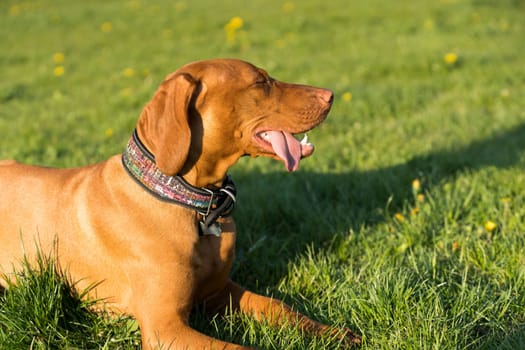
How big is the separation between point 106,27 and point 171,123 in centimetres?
1269

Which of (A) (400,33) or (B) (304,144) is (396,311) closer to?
(B) (304,144)

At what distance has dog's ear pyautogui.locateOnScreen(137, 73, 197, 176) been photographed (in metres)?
2.70

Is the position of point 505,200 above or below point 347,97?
above

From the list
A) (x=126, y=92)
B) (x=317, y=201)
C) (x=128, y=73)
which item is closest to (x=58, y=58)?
(x=128, y=73)

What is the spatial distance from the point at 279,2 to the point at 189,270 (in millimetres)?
15975

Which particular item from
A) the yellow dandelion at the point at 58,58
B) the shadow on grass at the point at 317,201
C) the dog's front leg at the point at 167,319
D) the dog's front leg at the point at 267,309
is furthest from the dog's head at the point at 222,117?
the yellow dandelion at the point at 58,58

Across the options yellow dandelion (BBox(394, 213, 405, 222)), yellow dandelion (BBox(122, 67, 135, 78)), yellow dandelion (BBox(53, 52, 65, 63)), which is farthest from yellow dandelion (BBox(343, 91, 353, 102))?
yellow dandelion (BBox(53, 52, 65, 63))

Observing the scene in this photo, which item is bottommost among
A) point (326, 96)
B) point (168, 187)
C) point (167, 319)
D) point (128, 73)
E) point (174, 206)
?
point (128, 73)

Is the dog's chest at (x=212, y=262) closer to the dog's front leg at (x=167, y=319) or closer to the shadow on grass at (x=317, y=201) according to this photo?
the dog's front leg at (x=167, y=319)

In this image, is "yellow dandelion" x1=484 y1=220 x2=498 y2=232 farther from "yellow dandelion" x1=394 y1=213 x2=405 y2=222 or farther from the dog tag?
the dog tag

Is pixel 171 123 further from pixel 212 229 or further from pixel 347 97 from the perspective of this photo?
pixel 347 97

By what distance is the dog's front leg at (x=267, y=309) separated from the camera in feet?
9.25

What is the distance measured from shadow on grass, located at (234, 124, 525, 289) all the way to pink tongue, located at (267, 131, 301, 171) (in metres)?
0.86

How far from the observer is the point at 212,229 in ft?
9.84
